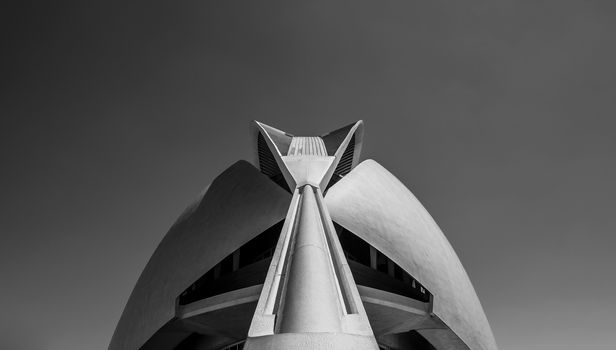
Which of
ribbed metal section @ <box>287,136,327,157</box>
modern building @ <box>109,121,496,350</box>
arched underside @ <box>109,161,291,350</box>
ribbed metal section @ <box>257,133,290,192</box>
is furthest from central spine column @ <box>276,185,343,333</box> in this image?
ribbed metal section @ <box>257,133,290,192</box>

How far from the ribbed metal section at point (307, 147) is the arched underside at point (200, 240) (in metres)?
1.90

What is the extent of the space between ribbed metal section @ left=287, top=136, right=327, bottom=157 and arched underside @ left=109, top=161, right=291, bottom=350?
75.0 inches

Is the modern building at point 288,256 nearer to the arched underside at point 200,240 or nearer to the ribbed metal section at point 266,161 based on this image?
the arched underside at point 200,240

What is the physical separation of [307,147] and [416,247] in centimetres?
556

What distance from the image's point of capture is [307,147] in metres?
17.3

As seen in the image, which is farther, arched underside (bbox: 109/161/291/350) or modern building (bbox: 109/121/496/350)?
arched underside (bbox: 109/161/291/350)

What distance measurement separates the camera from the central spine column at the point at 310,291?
5.94 m

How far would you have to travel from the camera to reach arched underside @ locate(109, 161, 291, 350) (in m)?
12.6

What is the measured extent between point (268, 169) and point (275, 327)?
1283 cm

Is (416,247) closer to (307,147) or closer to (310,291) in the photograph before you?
(307,147)

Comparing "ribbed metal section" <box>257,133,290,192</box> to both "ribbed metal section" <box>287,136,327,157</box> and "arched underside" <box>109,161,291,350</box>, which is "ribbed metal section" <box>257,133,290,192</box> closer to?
"ribbed metal section" <box>287,136,327,157</box>

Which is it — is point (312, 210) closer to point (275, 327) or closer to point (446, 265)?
point (275, 327)

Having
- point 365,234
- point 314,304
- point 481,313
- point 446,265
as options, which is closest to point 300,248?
point 314,304

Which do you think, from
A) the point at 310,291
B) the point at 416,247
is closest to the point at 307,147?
the point at 416,247
